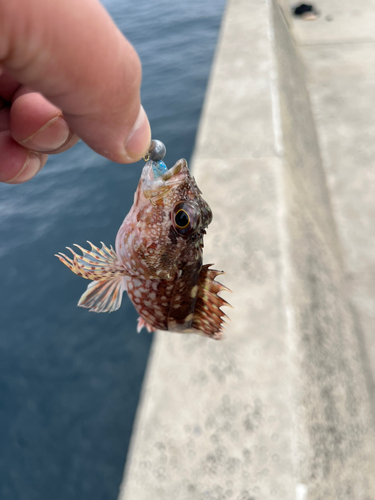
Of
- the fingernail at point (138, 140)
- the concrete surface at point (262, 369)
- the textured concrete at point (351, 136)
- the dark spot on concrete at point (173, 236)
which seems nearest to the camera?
the fingernail at point (138, 140)

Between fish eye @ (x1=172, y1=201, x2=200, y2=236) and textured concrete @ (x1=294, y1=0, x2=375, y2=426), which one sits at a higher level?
fish eye @ (x1=172, y1=201, x2=200, y2=236)

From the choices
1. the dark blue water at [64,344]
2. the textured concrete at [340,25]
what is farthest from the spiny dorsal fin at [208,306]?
the textured concrete at [340,25]

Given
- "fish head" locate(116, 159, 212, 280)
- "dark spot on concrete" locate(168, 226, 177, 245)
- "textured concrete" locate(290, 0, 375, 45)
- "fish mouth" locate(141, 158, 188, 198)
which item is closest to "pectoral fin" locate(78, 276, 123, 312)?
"fish head" locate(116, 159, 212, 280)

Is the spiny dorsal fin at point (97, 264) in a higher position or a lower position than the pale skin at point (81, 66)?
lower

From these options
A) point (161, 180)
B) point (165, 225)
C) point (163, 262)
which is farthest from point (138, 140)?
point (163, 262)

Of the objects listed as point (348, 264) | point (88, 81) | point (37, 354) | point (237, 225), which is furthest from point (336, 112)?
point (88, 81)

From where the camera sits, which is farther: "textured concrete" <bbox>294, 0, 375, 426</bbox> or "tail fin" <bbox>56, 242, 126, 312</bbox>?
"textured concrete" <bbox>294, 0, 375, 426</bbox>

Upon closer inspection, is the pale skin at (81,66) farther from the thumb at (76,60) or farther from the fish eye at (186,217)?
the fish eye at (186,217)

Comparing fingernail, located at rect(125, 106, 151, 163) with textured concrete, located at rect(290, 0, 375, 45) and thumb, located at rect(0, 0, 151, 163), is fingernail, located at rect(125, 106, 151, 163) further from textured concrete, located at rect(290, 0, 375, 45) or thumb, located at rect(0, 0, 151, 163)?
textured concrete, located at rect(290, 0, 375, 45)
